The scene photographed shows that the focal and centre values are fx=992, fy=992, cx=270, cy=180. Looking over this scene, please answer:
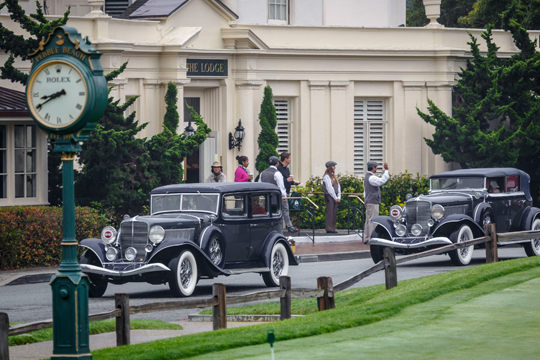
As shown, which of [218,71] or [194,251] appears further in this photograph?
[218,71]

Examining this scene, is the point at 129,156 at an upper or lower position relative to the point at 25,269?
upper

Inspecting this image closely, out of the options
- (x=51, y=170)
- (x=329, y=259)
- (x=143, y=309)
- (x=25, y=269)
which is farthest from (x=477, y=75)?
(x=143, y=309)

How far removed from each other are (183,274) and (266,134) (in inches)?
508

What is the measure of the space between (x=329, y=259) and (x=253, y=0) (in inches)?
426

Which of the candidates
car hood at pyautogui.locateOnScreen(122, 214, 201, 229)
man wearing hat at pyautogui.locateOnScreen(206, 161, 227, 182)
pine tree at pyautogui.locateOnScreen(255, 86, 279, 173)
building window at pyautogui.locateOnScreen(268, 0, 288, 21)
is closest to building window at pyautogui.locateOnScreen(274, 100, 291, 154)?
pine tree at pyautogui.locateOnScreen(255, 86, 279, 173)

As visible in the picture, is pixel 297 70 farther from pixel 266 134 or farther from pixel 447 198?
pixel 447 198

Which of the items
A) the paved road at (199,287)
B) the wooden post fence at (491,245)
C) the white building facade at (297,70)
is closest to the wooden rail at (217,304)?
the paved road at (199,287)

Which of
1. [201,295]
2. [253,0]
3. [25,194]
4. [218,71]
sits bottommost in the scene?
[201,295]

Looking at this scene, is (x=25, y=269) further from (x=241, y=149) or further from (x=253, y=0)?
(x=253, y=0)

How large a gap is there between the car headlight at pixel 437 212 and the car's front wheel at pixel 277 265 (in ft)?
11.9

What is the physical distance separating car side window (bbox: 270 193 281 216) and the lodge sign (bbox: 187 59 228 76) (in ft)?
32.8

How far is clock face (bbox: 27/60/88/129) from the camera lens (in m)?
8.23

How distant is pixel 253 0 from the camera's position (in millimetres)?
28641

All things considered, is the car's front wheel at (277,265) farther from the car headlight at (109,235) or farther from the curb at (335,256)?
the curb at (335,256)
